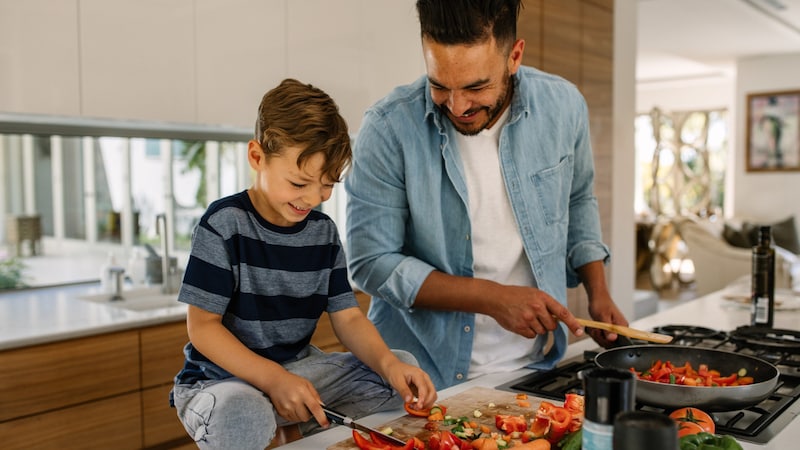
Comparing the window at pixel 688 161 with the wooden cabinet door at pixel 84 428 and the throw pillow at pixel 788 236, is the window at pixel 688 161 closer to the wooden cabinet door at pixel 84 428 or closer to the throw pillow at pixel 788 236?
the throw pillow at pixel 788 236

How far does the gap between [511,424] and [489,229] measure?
66 cm

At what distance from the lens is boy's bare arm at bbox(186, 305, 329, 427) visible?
3.99 ft

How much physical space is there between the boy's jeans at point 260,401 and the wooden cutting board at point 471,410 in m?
0.14

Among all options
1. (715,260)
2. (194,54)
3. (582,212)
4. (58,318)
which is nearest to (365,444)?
(582,212)

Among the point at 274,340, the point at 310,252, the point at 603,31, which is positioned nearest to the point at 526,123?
the point at 310,252

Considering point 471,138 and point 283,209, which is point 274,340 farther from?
point 471,138

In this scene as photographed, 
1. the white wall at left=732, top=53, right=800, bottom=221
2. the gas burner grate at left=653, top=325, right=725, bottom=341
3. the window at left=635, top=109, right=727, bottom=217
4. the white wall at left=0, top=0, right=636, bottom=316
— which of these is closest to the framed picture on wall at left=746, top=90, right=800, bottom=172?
the white wall at left=732, top=53, right=800, bottom=221

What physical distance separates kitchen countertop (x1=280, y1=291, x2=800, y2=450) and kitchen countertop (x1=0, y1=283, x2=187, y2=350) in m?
1.47

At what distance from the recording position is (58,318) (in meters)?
2.62

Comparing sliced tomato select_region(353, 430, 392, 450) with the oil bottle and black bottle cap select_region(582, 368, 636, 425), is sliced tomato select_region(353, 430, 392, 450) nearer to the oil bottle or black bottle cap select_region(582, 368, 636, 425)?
black bottle cap select_region(582, 368, 636, 425)

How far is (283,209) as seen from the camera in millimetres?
1437

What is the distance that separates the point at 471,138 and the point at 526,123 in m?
0.14

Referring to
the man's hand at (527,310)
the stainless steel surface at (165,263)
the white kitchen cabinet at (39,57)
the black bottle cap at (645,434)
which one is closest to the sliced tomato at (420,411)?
the man's hand at (527,310)

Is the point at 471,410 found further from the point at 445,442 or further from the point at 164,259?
the point at 164,259
